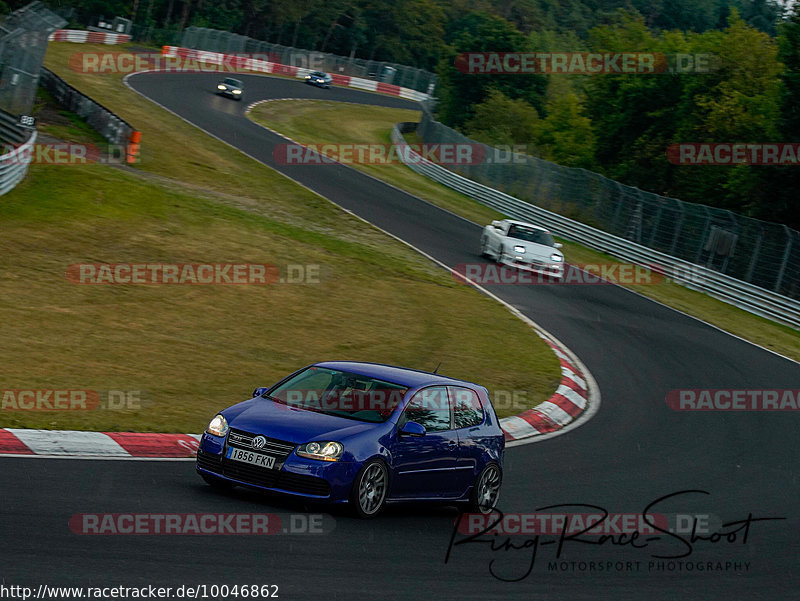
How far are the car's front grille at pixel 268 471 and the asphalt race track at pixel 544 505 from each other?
9.6 inches

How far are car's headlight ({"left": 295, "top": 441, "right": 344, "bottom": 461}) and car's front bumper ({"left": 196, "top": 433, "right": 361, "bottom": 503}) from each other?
39 millimetres

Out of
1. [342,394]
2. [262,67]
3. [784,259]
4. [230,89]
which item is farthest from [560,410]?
[262,67]

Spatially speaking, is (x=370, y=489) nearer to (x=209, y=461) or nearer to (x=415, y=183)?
(x=209, y=461)

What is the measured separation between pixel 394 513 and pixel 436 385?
1.29 metres

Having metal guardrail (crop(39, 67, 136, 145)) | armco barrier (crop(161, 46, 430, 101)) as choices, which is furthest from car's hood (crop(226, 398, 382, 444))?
armco barrier (crop(161, 46, 430, 101))

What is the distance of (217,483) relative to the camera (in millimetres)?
9227

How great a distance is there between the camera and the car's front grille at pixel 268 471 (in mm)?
8695

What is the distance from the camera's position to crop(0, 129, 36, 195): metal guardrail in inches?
950

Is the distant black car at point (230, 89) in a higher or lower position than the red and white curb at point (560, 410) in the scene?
higher

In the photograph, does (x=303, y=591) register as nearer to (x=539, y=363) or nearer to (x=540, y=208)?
(x=539, y=363)

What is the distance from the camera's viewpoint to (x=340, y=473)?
8719 millimetres

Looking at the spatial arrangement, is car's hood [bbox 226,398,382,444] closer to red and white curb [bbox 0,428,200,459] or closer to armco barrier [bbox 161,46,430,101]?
red and white curb [bbox 0,428,200,459]

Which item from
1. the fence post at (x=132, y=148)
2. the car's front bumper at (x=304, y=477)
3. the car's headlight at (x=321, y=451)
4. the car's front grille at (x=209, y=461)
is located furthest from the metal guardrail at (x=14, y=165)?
the car's headlight at (x=321, y=451)

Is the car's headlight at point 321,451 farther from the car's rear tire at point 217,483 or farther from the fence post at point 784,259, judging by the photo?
the fence post at point 784,259
